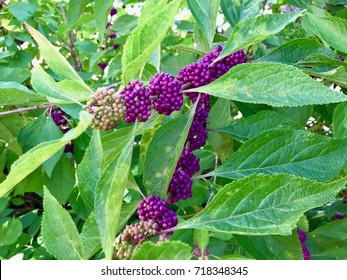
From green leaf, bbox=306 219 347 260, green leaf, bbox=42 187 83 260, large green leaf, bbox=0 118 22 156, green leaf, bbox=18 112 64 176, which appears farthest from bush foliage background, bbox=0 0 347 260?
green leaf, bbox=306 219 347 260

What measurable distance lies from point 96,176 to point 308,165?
0.39 metres

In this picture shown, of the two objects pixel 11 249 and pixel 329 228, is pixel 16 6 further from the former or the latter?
pixel 329 228

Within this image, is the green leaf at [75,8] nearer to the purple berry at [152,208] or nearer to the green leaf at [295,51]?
the green leaf at [295,51]

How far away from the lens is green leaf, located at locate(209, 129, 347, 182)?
2.98ft

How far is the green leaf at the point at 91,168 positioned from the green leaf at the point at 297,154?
289mm

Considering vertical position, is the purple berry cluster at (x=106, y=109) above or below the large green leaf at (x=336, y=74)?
above

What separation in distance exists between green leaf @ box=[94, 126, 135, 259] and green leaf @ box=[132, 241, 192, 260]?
0.06 metres

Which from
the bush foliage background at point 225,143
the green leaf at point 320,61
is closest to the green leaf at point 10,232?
the bush foliage background at point 225,143

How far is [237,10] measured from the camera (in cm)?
116

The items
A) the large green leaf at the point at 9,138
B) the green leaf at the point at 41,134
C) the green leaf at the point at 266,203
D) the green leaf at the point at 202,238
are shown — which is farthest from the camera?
the large green leaf at the point at 9,138

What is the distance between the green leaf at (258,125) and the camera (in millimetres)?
1041

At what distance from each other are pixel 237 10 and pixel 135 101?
48 cm

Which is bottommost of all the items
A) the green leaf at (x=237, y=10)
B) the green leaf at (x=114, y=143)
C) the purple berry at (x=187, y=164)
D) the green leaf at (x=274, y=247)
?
the green leaf at (x=274, y=247)

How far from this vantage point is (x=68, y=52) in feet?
9.37
